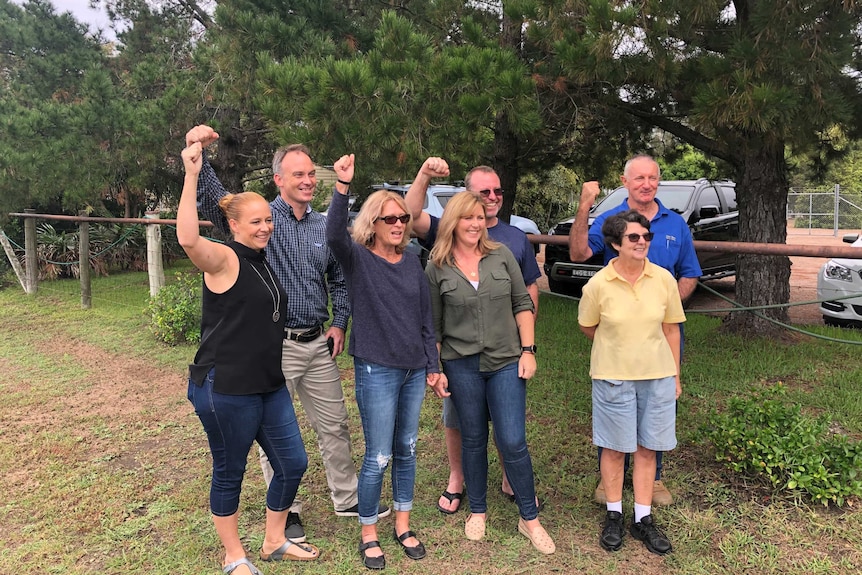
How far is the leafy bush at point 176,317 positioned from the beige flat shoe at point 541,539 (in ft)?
16.0

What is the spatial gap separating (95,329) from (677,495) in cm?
719

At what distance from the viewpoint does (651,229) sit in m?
2.93

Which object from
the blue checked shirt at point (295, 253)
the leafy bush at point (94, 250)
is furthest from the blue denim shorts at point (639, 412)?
the leafy bush at point (94, 250)

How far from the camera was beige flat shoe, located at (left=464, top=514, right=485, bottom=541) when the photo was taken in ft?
9.58

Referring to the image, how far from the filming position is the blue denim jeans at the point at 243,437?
2402 millimetres

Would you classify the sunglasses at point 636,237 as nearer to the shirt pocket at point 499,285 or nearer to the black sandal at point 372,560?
the shirt pocket at point 499,285

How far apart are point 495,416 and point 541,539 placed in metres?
0.63

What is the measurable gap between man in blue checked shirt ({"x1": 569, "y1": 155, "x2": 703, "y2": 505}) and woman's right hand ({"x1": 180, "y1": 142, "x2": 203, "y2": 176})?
5.42 feet

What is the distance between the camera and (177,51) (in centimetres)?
1082

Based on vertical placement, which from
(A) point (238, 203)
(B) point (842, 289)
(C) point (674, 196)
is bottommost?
(B) point (842, 289)

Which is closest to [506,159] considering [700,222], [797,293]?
[700,222]

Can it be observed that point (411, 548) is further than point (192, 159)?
Yes

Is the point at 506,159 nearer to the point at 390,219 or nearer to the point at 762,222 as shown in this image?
the point at 762,222

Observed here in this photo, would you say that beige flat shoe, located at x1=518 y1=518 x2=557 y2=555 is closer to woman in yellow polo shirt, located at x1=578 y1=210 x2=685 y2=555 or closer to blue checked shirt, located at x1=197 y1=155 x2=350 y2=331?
Answer: woman in yellow polo shirt, located at x1=578 y1=210 x2=685 y2=555
